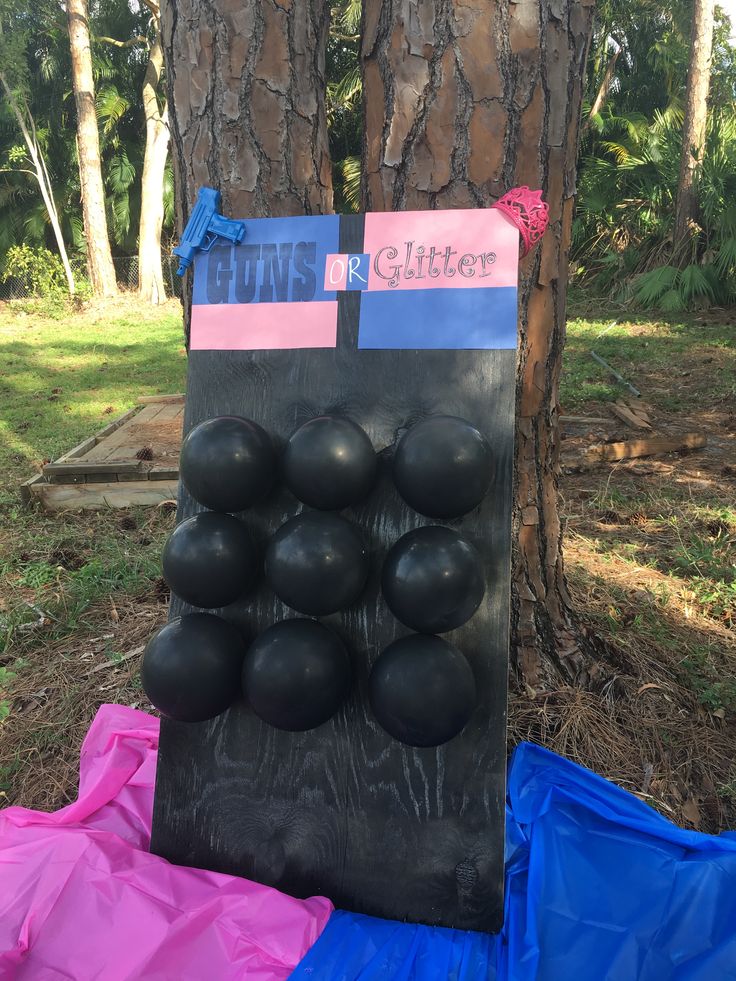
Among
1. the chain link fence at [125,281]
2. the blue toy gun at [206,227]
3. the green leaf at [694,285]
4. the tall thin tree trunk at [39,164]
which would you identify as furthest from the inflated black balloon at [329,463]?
the chain link fence at [125,281]

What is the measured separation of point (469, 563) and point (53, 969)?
3.57ft

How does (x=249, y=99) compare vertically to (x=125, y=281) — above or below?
above

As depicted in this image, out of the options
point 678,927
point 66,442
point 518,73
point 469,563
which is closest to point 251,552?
point 469,563

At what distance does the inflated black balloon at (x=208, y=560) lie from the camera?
143cm

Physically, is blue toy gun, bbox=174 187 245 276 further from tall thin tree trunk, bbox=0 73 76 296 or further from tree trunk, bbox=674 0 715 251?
tall thin tree trunk, bbox=0 73 76 296

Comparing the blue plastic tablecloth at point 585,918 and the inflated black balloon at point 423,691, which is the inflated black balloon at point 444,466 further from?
the blue plastic tablecloth at point 585,918

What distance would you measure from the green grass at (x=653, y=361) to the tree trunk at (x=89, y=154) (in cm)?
1043

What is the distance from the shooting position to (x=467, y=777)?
1.50m

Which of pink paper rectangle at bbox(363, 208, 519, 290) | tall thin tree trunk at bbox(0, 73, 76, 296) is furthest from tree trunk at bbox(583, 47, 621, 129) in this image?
pink paper rectangle at bbox(363, 208, 519, 290)

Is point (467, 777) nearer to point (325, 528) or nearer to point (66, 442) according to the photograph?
point (325, 528)

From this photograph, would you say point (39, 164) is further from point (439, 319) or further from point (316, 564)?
point (316, 564)

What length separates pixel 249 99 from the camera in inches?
68.2

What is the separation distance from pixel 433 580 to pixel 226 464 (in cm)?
48

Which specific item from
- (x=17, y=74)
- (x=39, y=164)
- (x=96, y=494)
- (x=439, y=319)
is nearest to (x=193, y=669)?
(x=439, y=319)
